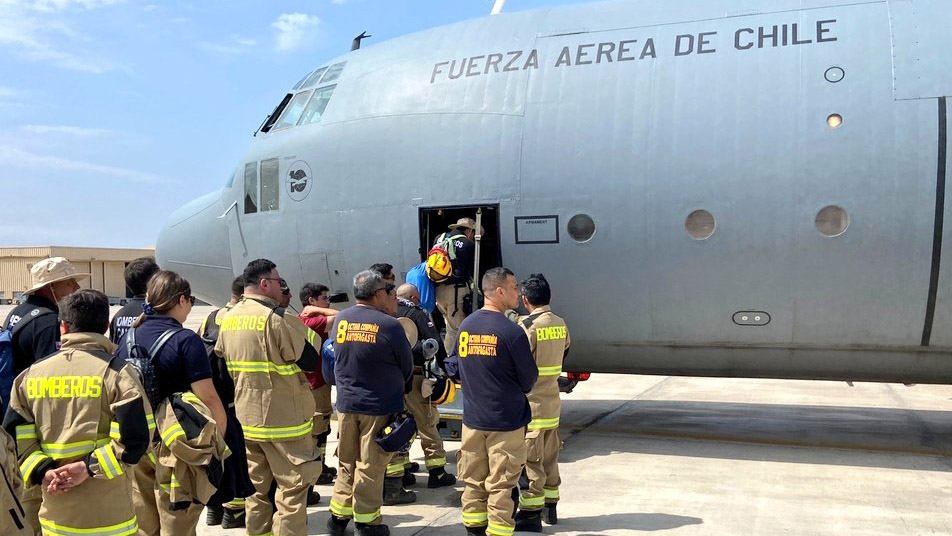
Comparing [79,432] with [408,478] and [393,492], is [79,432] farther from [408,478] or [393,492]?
[408,478]

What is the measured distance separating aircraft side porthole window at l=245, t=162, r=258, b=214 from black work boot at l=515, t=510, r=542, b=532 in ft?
18.1

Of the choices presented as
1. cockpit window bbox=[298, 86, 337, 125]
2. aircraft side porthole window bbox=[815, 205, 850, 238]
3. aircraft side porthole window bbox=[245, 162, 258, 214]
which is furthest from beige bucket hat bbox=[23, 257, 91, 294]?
aircraft side porthole window bbox=[815, 205, 850, 238]

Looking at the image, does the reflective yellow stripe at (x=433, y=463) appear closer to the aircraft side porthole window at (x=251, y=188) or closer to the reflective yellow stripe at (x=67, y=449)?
the reflective yellow stripe at (x=67, y=449)

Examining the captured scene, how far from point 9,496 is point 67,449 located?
644mm

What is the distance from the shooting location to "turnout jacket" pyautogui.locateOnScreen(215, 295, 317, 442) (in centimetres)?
528

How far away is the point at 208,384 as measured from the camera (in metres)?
4.55

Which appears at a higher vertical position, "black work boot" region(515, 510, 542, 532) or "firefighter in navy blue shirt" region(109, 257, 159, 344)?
"firefighter in navy blue shirt" region(109, 257, 159, 344)

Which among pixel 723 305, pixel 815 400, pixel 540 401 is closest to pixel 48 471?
pixel 540 401

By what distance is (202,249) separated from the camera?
10.2 meters

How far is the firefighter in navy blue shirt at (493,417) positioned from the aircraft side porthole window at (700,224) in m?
Result: 3.04

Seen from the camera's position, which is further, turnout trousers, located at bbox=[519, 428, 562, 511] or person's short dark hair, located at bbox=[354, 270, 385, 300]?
person's short dark hair, located at bbox=[354, 270, 385, 300]

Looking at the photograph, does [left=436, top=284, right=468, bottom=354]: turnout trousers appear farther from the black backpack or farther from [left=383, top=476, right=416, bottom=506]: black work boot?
the black backpack

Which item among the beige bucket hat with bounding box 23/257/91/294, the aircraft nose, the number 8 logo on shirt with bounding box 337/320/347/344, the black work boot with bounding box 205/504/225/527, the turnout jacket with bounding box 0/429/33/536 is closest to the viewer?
the turnout jacket with bounding box 0/429/33/536

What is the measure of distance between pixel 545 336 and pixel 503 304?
0.65m
